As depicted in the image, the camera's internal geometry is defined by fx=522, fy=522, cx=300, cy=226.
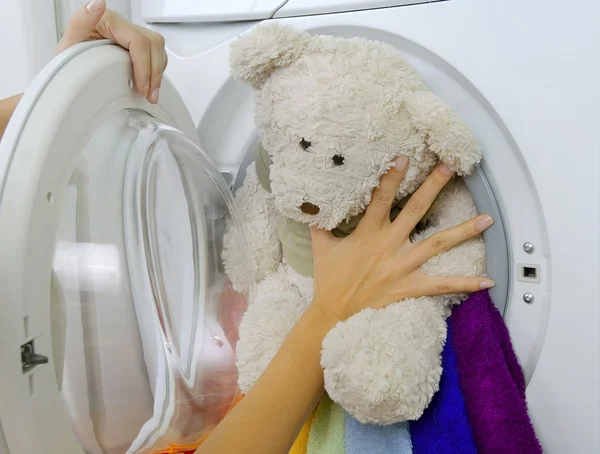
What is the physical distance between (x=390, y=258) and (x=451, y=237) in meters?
0.08

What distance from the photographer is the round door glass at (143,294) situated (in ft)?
1.96

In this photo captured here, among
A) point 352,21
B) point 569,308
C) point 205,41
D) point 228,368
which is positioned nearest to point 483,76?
point 352,21

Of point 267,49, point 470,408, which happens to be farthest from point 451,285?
point 267,49

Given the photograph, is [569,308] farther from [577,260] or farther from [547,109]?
[547,109]

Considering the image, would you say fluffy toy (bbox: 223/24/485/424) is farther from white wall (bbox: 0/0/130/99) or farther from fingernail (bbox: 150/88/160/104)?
white wall (bbox: 0/0/130/99)

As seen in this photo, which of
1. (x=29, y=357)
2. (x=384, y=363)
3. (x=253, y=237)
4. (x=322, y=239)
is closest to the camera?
(x=29, y=357)

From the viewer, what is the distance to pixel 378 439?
65 centimetres

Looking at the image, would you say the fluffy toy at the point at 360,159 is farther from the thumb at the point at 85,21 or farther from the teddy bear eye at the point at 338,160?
the thumb at the point at 85,21

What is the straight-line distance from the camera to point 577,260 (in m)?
0.61

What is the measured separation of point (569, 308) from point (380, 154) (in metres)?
0.29

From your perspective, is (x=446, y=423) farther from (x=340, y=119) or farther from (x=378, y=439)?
(x=340, y=119)

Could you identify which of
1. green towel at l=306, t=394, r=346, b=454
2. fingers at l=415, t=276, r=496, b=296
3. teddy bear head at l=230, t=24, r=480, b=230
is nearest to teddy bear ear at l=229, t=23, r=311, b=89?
teddy bear head at l=230, t=24, r=480, b=230

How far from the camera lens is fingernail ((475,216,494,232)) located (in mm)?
652

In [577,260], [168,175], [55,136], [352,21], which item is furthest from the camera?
[168,175]
